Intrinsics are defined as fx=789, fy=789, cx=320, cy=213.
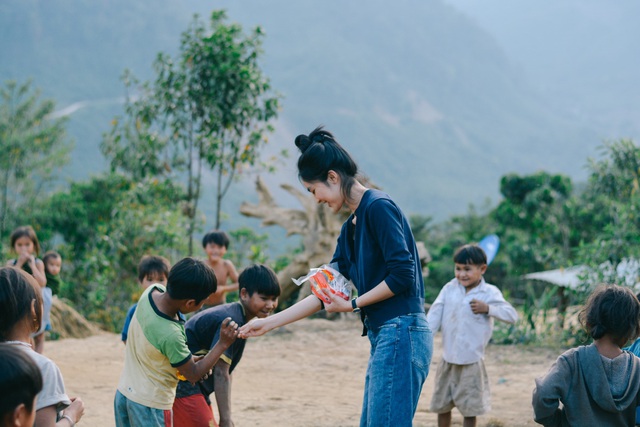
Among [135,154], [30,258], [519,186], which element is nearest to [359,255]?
[30,258]

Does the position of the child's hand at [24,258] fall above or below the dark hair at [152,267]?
above

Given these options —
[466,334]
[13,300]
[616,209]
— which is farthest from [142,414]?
[616,209]

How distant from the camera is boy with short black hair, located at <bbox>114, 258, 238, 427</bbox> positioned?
3545 mm

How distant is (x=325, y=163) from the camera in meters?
3.39

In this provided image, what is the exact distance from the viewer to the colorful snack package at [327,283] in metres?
3.48

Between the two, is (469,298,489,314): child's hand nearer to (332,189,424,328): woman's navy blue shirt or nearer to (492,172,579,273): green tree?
(332,189,424,328): woman's navy blue shirt

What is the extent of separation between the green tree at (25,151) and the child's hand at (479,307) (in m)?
13.3

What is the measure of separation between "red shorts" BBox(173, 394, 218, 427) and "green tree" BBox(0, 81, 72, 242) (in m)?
13.6

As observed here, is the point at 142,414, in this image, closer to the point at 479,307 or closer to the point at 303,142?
the point at 303,142

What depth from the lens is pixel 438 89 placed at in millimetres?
104438

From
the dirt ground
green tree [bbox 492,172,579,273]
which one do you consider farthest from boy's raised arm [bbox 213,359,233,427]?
green tree [bbox 492,172,579,273]

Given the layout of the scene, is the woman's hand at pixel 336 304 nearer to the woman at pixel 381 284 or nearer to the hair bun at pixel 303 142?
the woman at pixel 381 284

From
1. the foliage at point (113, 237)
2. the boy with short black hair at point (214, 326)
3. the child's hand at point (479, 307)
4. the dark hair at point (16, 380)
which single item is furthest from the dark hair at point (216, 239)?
the dark hair at point (16, 380)

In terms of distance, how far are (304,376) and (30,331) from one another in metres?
5.95
